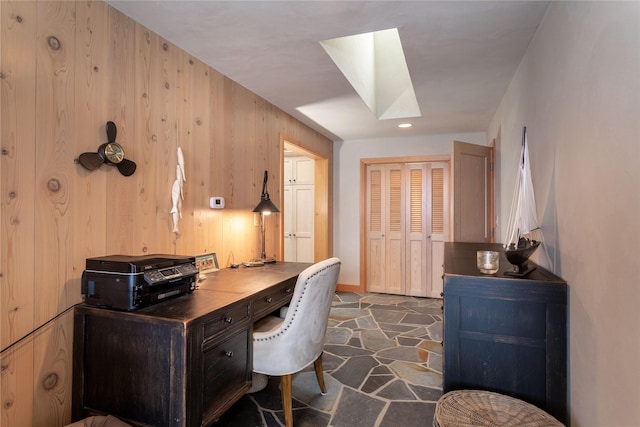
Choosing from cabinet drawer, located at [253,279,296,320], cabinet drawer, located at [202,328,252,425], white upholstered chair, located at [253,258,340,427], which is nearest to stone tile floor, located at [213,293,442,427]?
white upholstered chair, located at [253,258,340,427]

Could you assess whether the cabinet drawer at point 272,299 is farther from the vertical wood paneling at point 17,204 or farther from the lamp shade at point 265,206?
the vertical wood paneling at point 17,204

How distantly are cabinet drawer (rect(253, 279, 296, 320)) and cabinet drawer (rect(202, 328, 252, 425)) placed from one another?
138 mm

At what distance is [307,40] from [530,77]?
4.75 feet

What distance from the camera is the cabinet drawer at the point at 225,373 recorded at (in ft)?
4.98

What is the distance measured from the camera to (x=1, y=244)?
135cm

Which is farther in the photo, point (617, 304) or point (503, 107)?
point (503, 107)

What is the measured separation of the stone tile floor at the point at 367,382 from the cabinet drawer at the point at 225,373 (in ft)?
1.53

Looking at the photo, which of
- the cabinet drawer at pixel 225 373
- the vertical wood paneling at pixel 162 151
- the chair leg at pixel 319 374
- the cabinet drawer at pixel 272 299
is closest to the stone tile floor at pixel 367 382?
the chair leg at pixel 319 374

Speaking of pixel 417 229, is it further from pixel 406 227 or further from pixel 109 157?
pixel 109 157

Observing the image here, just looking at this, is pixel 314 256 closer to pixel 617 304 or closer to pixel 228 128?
pixel 228 128

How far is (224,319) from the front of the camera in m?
1.62

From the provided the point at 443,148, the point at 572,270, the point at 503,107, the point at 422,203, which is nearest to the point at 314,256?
the point at 422,203

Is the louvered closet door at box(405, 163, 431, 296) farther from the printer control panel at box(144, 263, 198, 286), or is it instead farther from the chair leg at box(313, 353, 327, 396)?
the printer control panel at box(144, 263, 198, 286)

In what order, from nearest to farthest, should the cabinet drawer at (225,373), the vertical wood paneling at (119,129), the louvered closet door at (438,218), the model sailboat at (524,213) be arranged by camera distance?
1. the cabinet drawer at (225,373)
2. the model sailboat at (524,213)
3. the vertical wood paneling at (119,129)
4. the louvered closet door at (438,218)
